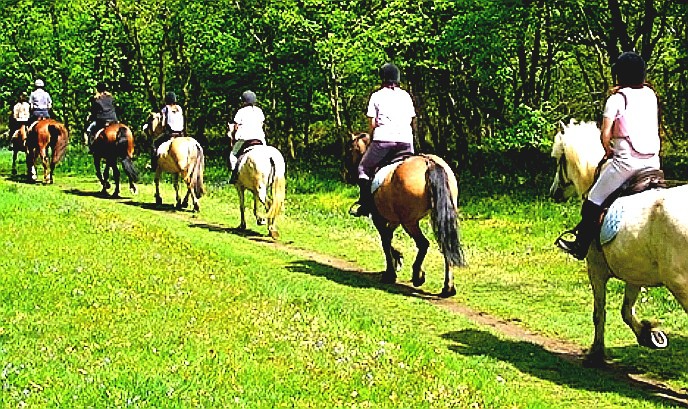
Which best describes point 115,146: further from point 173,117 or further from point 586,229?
point 586,229

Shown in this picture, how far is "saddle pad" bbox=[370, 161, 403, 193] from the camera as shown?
13.8 metres

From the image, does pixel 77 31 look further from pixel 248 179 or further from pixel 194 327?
pixel 194 327

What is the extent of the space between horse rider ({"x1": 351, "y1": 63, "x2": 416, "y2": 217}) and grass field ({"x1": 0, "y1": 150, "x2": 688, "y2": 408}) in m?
1.98

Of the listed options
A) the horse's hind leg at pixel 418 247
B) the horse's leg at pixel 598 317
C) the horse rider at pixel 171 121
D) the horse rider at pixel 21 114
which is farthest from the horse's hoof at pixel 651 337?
the horse rider at pixel 21 114

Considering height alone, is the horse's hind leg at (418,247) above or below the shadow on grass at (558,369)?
above

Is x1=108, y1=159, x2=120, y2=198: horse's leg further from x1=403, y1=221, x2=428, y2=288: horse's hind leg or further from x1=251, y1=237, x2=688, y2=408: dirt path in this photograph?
x1=403, y1=221, x2=428, y2=288: horse's hind leg

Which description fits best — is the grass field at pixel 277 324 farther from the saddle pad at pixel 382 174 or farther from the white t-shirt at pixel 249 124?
the white t-shirt at pixel 249 124

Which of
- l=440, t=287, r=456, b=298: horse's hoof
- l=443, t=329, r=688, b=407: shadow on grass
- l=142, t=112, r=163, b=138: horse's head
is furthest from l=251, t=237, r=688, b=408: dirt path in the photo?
l=142, t=112, r=163, b=138: horse's head

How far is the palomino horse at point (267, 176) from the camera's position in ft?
59.7

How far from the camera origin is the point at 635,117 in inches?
350

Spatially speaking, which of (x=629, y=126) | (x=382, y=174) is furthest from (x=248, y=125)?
(x=629, y=126)

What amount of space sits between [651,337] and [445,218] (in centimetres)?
379

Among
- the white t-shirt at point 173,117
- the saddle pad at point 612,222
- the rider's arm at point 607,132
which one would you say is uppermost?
the white t-shirt at point 173,117

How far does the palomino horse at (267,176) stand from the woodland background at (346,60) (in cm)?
690
